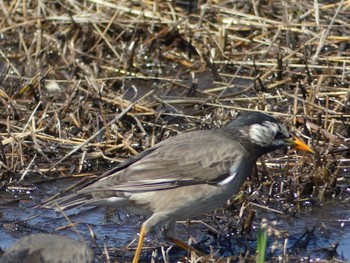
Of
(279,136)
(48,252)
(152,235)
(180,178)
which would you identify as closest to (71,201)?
(180,178)

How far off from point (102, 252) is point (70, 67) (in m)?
3.44

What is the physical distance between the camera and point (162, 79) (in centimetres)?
1011

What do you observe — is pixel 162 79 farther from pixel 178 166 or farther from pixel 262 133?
pixel 178 166

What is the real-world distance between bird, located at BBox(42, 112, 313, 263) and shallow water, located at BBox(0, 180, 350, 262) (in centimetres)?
29

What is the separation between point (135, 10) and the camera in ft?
35.9

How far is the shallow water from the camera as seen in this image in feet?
23.8

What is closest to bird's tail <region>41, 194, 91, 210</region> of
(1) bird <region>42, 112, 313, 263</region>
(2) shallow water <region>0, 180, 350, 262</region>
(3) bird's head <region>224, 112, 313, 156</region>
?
(1) bird <region>42, 112, 313, 263</region>

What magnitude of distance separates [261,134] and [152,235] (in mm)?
1142

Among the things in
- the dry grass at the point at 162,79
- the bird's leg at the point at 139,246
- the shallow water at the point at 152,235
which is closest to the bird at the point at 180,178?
the bird's leg at the point at 139,246

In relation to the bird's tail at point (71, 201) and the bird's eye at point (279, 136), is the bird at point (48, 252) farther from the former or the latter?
the bird's eye at point (279, 136)

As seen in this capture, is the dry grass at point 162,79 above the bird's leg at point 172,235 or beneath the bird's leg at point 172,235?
above

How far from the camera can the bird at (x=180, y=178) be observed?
7102mm

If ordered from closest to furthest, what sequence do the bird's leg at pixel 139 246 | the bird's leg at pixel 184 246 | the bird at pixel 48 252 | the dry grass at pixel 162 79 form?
the bird at pixel 48 252 < the bird's leg at pixel 139 246 < the bird's leg at pixel 184 246 < the dry grass at pixel 162 79

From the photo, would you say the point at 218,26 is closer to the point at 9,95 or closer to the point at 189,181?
the point at 9,95
